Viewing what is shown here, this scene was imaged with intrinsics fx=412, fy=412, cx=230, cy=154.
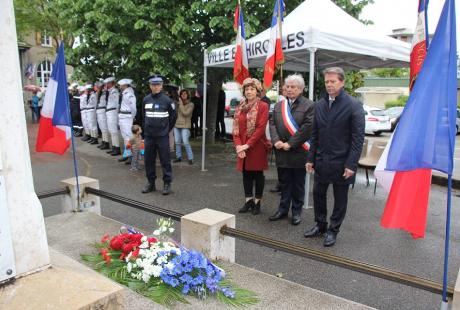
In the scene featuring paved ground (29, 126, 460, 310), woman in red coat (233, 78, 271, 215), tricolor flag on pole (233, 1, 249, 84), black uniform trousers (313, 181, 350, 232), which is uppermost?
tricolor flag on pole (233, 1, 249, 84)

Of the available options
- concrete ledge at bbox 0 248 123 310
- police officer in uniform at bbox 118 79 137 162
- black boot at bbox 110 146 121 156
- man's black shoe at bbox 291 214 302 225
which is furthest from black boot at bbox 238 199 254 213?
black boot at bbox 110 146 121 156

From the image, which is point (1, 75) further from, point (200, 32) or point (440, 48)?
point (200, 32)

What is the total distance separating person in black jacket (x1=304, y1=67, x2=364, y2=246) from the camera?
422cm

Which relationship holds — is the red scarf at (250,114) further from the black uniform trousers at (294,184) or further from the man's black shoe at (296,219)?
the man's black shoe at (296,219)

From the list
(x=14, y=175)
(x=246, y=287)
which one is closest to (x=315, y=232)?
(x=246, y=287)

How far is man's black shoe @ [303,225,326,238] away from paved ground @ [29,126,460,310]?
0.10 metres

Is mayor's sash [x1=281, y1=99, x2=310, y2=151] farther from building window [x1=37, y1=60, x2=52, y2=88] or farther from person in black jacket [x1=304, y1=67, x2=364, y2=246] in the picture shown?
building window [x1=37, y1=60, x2=52, y2=88]

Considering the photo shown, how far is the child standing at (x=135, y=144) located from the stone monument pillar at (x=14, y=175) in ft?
21.5

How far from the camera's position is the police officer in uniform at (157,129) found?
671 centimetres

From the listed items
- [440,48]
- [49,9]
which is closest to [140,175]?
[440,48]

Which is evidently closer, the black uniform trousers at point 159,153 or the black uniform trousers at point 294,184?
the black uniform trousers at point 294,184

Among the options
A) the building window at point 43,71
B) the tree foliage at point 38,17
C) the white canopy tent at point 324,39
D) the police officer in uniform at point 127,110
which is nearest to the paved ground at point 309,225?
the police officer in uniform at point 127,110

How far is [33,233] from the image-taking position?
2113 mm

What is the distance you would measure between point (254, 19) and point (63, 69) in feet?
18.8
